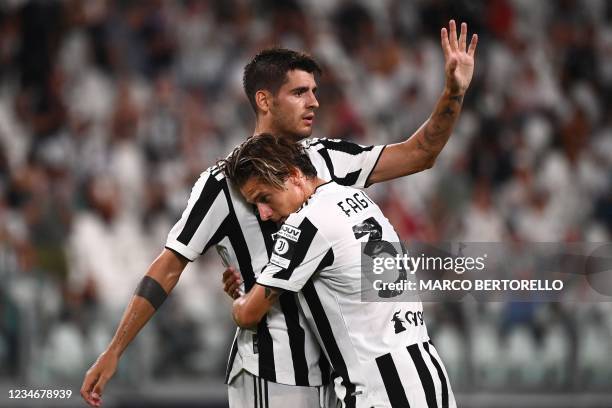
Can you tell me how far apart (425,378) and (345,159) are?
44.5 inches

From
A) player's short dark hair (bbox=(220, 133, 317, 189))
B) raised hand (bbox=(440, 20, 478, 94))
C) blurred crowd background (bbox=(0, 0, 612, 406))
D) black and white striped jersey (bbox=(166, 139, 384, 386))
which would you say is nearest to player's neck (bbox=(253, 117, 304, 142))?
black and white striped jersey (bbox=(166, 139, 384, 386))

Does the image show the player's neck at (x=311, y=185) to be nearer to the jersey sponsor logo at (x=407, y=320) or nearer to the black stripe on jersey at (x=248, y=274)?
the black stripe on jersey at (x=248, y=274)

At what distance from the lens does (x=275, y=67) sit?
4.79m

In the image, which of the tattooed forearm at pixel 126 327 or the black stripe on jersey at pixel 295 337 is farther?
the tattooed forearm at pixel 126 327

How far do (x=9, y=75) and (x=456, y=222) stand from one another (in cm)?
485

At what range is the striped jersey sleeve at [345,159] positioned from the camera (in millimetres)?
4680

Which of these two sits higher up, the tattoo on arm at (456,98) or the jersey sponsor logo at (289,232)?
the tattoo on arm at (456,98)

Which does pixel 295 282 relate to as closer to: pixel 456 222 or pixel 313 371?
pixel 313 371

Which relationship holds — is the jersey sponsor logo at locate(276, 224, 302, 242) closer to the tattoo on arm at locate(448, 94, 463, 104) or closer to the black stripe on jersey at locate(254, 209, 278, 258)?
the black stripe on jersey at locate(254, 209, 278, 258)

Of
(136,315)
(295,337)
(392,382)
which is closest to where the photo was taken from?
(392,382)

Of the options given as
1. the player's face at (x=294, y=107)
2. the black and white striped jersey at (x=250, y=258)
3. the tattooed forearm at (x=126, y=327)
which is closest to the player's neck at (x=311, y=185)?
the black and white striped jersey at (x=250, y=258)

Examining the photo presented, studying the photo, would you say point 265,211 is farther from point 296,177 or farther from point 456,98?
point 456,98

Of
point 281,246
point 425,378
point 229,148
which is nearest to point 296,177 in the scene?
point 281,246

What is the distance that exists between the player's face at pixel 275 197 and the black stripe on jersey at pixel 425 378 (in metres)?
0.70
